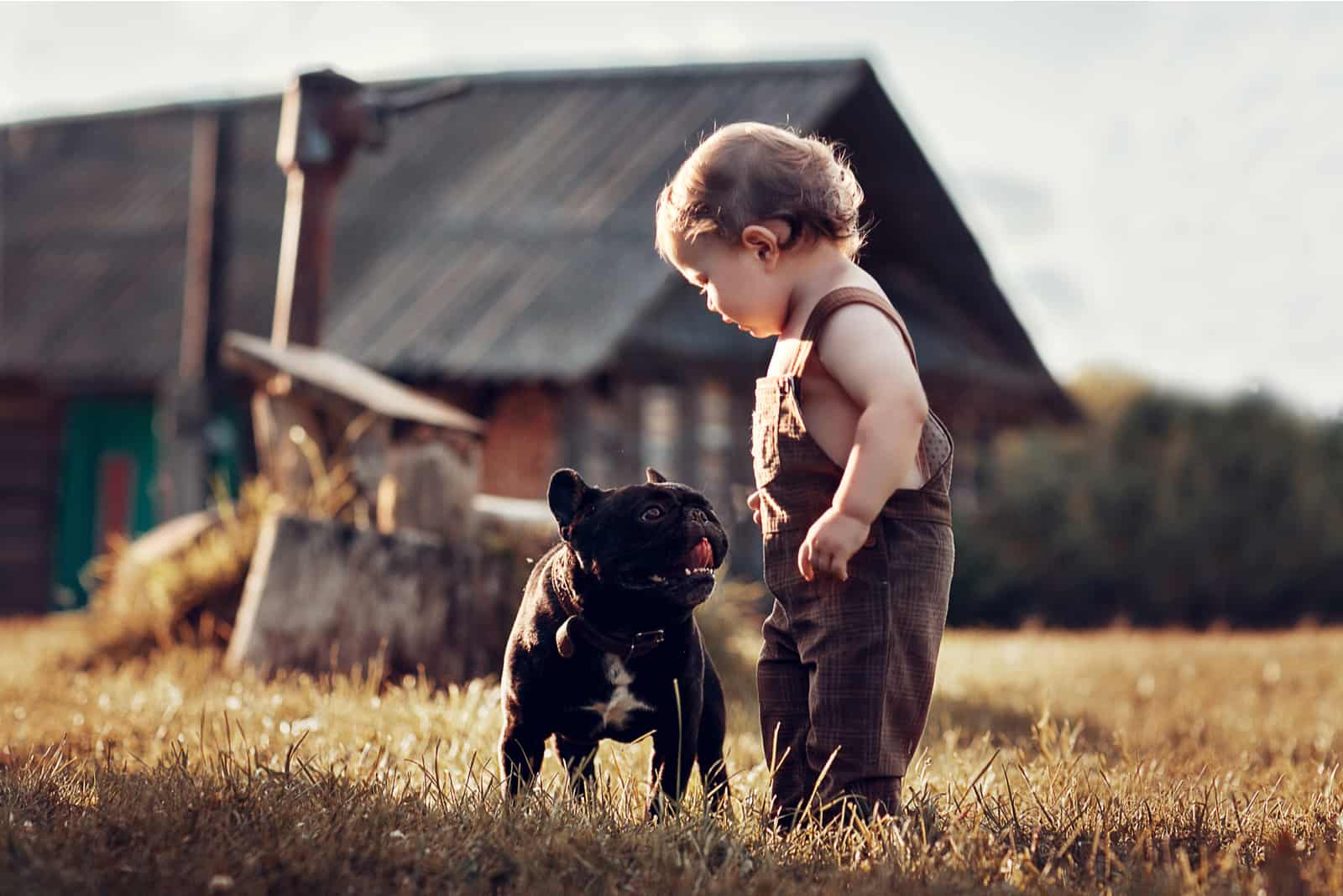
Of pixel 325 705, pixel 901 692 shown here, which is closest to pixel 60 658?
pixel 325 705

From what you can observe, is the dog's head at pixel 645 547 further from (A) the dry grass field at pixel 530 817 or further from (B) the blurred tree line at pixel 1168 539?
(B) the blurred tree line at pixel 1168 539

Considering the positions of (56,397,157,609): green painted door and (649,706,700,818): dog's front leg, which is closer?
(649,706,700,818): dog's front leg

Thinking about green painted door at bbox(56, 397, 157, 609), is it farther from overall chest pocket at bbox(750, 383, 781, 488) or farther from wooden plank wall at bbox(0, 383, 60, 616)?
overall chest pocket at bbox(750, 383, 781, 488)

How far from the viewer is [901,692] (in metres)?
2.82

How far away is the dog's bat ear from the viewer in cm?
285

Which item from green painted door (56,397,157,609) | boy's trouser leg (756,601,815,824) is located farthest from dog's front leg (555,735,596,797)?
green painted door (56,397,157,609)

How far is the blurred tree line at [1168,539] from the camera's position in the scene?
1789 cm

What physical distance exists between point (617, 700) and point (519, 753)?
0.85ft

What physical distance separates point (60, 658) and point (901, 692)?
5.07 metres

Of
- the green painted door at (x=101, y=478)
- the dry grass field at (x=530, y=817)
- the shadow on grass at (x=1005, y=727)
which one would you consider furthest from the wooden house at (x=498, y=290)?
the dry grass field at (x=530, y=817)

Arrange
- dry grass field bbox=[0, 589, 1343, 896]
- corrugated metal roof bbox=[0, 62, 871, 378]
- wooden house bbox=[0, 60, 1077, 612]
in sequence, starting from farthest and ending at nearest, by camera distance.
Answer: wooden house bbox=[0, 60, 1077, 612] → corrugated metal roof bbox=[0, 62, 871, 378] → dry grass field bbox=[0, 589, 1343, 896]

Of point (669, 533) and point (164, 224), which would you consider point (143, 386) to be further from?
point (669, 533)

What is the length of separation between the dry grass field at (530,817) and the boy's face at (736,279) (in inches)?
41.6

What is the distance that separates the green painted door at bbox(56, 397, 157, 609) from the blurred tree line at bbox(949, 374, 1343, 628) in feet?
32.6
